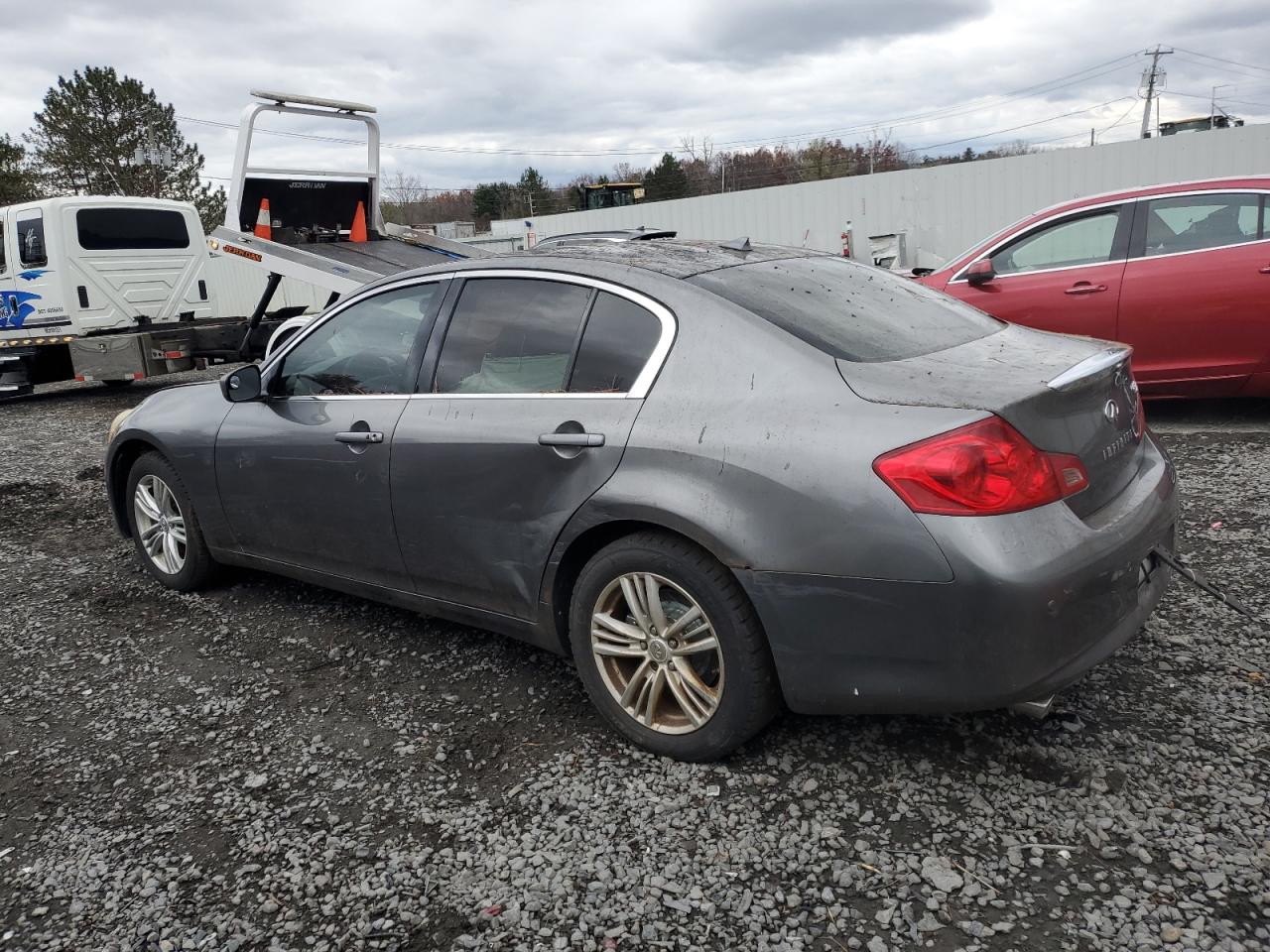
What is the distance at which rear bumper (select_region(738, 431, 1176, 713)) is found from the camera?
2.37m

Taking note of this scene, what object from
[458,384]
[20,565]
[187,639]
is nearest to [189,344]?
[20,565]

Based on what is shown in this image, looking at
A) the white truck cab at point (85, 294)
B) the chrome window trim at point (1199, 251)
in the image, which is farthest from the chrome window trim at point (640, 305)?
the white truck cab at point (85, 294)

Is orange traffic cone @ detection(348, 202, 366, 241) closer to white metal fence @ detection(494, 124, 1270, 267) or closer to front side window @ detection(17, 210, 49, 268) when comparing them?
front side window @ detection(17, 210, 49, 268)

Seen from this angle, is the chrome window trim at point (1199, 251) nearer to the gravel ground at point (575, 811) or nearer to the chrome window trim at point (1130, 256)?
the chrome window trim at point (1130, 256)

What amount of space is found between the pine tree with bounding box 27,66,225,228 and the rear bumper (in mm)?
39596

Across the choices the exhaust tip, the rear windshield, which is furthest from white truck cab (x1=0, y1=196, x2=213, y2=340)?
the exhaust tip

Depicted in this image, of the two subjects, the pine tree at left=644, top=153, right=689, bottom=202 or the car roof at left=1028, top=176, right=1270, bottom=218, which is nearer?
the car roof at left=1028, top=176, right=1270, bottom=218

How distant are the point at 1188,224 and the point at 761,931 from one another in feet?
20.2

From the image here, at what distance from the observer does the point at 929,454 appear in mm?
2422

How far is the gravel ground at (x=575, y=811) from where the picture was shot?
2.33 m

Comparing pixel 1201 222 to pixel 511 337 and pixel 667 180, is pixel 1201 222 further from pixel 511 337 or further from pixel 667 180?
pixel 667 180

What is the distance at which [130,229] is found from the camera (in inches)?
528

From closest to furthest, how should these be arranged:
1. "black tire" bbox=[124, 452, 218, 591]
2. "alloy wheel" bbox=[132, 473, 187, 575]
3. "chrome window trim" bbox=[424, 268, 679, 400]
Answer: "chrome window trim" bbox=[424, 268, 679, 400] → "black tire" bbox=[124, 452, 218, 591] → "alloy wheel" bbox=[132, 473, 187, 575]

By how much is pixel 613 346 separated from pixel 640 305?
155 mm
